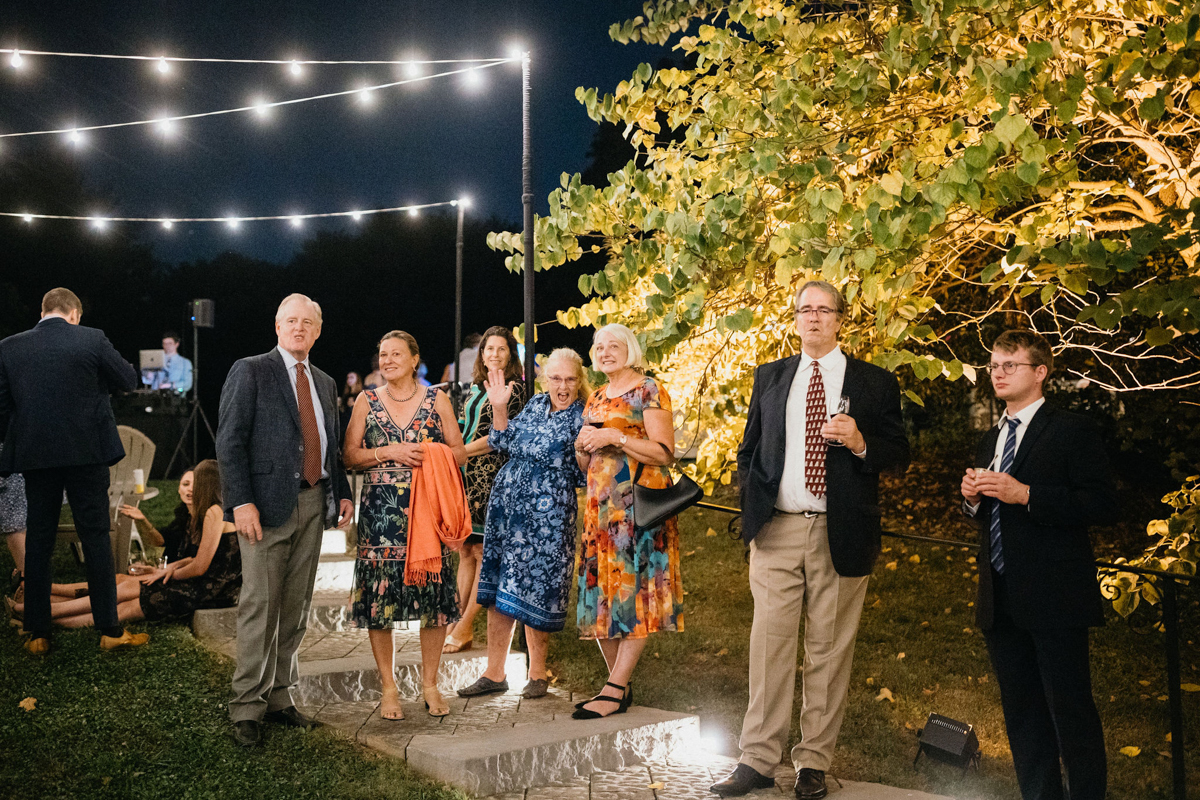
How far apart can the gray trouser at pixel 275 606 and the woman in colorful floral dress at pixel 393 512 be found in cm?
22

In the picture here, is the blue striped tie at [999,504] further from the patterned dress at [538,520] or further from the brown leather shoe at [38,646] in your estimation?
the brown leather shoe at [38,646]

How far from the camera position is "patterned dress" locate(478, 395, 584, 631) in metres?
4.32

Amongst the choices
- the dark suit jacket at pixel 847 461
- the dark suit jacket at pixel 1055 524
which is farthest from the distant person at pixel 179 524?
the dark suit jacket at pixel 1055 524

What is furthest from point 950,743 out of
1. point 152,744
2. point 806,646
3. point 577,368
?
point 152,744

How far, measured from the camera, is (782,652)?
11.7ft

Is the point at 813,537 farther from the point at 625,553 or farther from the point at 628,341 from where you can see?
the point at 628,341

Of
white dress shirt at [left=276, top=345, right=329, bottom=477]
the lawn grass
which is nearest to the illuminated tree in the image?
white dress shirt at [left=276, top=345, right=329, bottom=477]

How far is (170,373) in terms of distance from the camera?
14602mm

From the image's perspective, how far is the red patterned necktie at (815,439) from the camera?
352 centimetres

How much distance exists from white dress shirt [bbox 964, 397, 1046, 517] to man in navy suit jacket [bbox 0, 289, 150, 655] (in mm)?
4261

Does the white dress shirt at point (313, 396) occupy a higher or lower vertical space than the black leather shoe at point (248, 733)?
higher

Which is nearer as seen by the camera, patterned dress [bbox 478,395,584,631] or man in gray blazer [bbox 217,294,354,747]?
man in gray blazer [bbox 217,294,354,747]

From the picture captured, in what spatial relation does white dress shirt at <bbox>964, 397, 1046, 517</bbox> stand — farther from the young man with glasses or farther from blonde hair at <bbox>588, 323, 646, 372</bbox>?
blonde hair at <bbox>588, 323, 646, 372</bbox>

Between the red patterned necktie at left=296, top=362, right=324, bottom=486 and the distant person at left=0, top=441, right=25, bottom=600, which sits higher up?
the red patterned necktie at left=296, top=362, right=324, bottom=486
